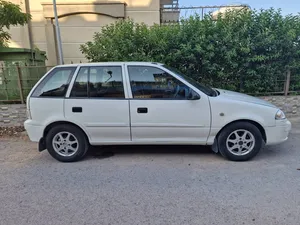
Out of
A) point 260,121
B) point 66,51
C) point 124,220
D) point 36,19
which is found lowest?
point 124,220

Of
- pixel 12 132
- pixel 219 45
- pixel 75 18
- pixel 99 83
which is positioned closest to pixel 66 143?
pixel 99 83

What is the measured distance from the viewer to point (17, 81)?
612 centimetres

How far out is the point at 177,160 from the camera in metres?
3.83

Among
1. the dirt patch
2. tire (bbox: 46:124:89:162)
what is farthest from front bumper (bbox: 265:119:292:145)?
the dirt patch

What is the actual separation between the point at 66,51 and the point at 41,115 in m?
6.74

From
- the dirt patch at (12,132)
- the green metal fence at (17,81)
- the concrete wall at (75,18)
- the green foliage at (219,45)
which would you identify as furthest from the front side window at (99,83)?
the concrete wall at (75,18)

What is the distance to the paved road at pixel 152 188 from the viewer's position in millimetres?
2420

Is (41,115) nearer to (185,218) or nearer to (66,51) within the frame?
(185,218)

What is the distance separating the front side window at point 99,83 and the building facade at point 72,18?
20.7 ft

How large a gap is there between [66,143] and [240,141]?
113 inches

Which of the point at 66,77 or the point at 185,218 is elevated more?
the point at 66,77

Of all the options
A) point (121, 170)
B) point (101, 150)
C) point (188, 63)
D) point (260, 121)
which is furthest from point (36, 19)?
point (260, 121)

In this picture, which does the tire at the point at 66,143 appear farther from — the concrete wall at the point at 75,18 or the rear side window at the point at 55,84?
the concrete wall at the point at 75,18

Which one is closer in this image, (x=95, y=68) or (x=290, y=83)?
(x=95, y=68)
